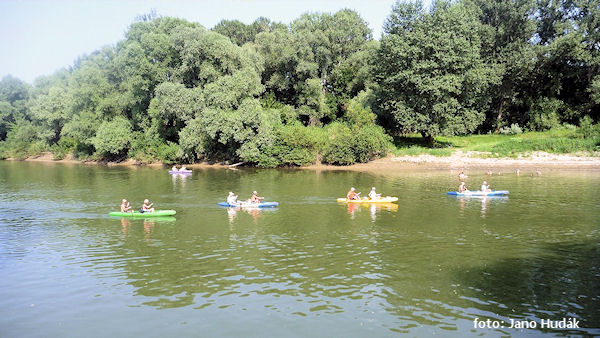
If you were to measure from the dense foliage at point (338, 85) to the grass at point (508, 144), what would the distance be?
2.80ft

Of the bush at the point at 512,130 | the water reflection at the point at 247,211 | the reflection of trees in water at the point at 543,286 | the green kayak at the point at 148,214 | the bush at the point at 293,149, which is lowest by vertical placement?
the reflection of trees in water at the point at 543,286

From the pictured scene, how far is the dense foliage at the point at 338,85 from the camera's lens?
61594 mm

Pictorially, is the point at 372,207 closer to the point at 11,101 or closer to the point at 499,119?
the point at 499,119

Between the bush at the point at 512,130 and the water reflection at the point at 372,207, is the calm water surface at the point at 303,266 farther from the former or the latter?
the bush at the point at 512,130

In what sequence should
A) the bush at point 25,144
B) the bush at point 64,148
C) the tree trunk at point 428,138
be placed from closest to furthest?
the tree trunk at point 428,138
the bush at point 64,148
the bush at point 25,144

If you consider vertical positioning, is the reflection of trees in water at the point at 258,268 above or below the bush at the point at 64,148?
below

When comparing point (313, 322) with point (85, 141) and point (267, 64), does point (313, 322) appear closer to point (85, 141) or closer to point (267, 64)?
point (267, 64)

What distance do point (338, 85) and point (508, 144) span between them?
98.4ft

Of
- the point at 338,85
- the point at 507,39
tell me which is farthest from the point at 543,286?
the point at 338,85

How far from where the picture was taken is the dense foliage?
61.6 metres

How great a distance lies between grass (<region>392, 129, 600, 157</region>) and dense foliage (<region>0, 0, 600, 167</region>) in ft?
2.80

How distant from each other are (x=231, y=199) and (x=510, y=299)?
23178 millimetres

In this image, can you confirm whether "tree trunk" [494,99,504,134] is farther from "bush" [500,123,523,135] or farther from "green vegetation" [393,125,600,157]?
"green vegetation" [393,125,600,157]

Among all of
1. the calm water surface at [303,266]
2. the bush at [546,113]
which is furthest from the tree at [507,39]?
the calm water surface at [303,266]
